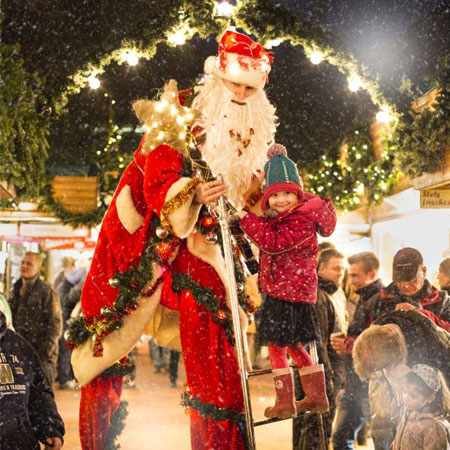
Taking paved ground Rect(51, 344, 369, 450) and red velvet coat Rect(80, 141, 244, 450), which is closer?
red velvet coat Rect(80, 141, 244, 450)

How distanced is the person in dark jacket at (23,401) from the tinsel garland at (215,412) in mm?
793

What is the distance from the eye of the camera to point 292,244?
11.9 feet

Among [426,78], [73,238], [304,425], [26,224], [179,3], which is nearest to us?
[304,425]

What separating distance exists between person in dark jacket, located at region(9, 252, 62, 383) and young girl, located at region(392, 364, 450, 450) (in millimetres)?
5480

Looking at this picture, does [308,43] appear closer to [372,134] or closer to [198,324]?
[372,134]

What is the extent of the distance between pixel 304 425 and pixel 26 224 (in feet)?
38.9

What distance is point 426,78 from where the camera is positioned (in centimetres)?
748

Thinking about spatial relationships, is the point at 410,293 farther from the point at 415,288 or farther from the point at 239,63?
the point at 239,63

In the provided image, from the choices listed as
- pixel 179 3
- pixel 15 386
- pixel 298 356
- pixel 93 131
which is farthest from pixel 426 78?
pixel 93 131

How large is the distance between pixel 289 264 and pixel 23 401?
153 cm

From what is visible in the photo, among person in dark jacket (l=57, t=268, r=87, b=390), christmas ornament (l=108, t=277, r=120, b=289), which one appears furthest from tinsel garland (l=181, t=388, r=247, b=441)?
person in dark jacket (l=57, t=268, r=87, b=390)

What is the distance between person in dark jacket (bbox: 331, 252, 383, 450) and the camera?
6.41 meters

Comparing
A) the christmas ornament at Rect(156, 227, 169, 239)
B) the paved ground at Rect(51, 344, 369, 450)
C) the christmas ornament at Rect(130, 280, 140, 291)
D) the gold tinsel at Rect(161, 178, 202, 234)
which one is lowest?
the paved ground at Rect(51, 344, 369, 450)

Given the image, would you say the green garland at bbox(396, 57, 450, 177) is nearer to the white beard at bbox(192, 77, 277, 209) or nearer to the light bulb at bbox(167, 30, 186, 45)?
the light bulb at bbox(167, 30, 186, 45)
